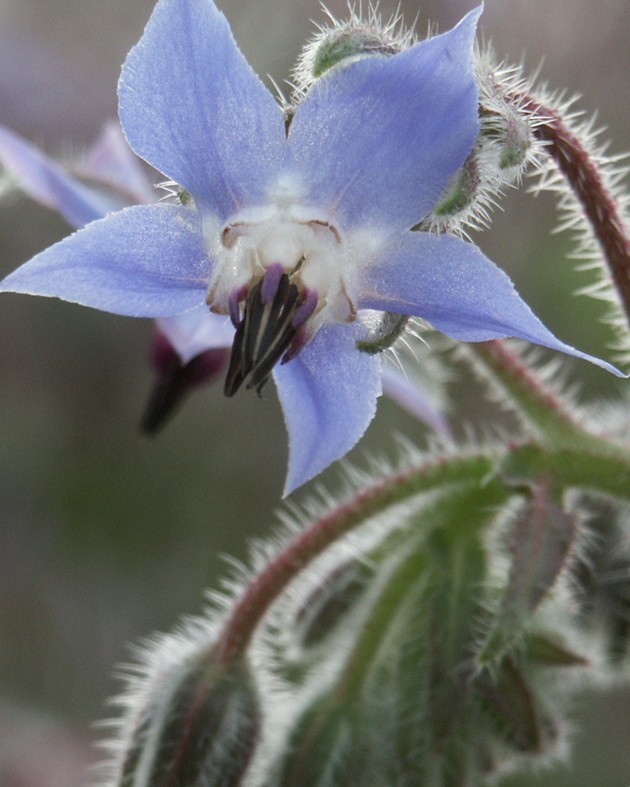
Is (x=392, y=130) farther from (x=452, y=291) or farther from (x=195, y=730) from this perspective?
(x=195, y=730)

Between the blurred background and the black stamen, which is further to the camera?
the blurred background

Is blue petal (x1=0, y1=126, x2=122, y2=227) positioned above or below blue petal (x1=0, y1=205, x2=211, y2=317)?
below

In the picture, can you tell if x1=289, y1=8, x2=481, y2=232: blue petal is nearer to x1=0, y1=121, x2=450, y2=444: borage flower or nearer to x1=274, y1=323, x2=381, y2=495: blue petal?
x1=274, y1=323, x2=381, y2=495: blue petal

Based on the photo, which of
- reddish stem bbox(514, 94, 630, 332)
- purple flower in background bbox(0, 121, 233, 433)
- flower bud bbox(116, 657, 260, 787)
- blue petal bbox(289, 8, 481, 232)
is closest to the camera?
blue petal bbox(289, 8, 481, 232)

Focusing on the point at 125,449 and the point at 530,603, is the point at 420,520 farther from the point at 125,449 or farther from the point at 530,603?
the point at 125,449

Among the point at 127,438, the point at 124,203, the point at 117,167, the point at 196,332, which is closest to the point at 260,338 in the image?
the point at 196,332

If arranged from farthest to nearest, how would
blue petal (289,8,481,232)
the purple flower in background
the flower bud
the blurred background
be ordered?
the blurred background, the purple flower in background, the flower bud, blue petal (289,8,481,232)

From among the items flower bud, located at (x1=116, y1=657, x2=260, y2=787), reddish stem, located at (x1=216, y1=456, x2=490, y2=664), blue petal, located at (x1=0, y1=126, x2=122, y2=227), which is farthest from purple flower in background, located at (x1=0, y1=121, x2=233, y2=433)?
flower bud, located at (x1=116, y1=657, x2=260, y2=787)

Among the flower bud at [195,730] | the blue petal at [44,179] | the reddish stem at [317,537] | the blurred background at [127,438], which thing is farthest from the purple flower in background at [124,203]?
the blurred background at [127,438]

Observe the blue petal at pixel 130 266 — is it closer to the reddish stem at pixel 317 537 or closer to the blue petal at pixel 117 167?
the reddish stem at pixel 317 537
